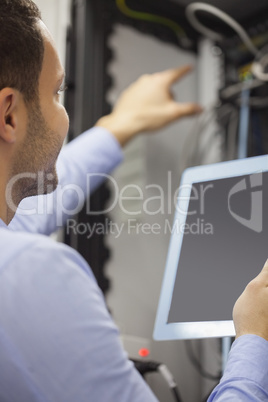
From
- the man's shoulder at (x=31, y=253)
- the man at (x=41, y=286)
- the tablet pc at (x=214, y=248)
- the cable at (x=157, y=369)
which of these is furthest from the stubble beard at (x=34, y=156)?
the cable at (x=157, y=369)

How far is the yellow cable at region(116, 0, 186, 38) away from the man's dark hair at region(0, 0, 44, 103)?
2.05 ft

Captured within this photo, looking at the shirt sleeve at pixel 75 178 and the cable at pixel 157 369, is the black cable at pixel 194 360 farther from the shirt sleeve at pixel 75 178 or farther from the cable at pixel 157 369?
the shirt sleeve at pixel 75 178

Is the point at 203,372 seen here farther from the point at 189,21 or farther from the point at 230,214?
the point at 189,21

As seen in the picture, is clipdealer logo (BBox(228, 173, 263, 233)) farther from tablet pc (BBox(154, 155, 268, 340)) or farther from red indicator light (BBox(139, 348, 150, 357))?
red indicator light (BBox(139, 348, 150, 357))

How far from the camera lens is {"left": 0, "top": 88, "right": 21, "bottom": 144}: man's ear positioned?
649 mm

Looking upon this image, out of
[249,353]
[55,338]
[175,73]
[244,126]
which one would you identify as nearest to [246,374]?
[249,353]

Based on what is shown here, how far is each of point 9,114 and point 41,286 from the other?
259mm

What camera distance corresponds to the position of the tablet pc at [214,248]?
765 mm

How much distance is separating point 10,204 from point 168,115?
71 centimetres

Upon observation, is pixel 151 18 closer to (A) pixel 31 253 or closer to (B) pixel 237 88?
(B) pixel 237 88

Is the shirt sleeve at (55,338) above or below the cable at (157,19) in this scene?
below

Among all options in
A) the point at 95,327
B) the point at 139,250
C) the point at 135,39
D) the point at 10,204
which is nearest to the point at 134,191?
the point at 139,250

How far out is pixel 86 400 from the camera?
0.52 metres

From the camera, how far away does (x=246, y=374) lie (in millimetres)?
603
